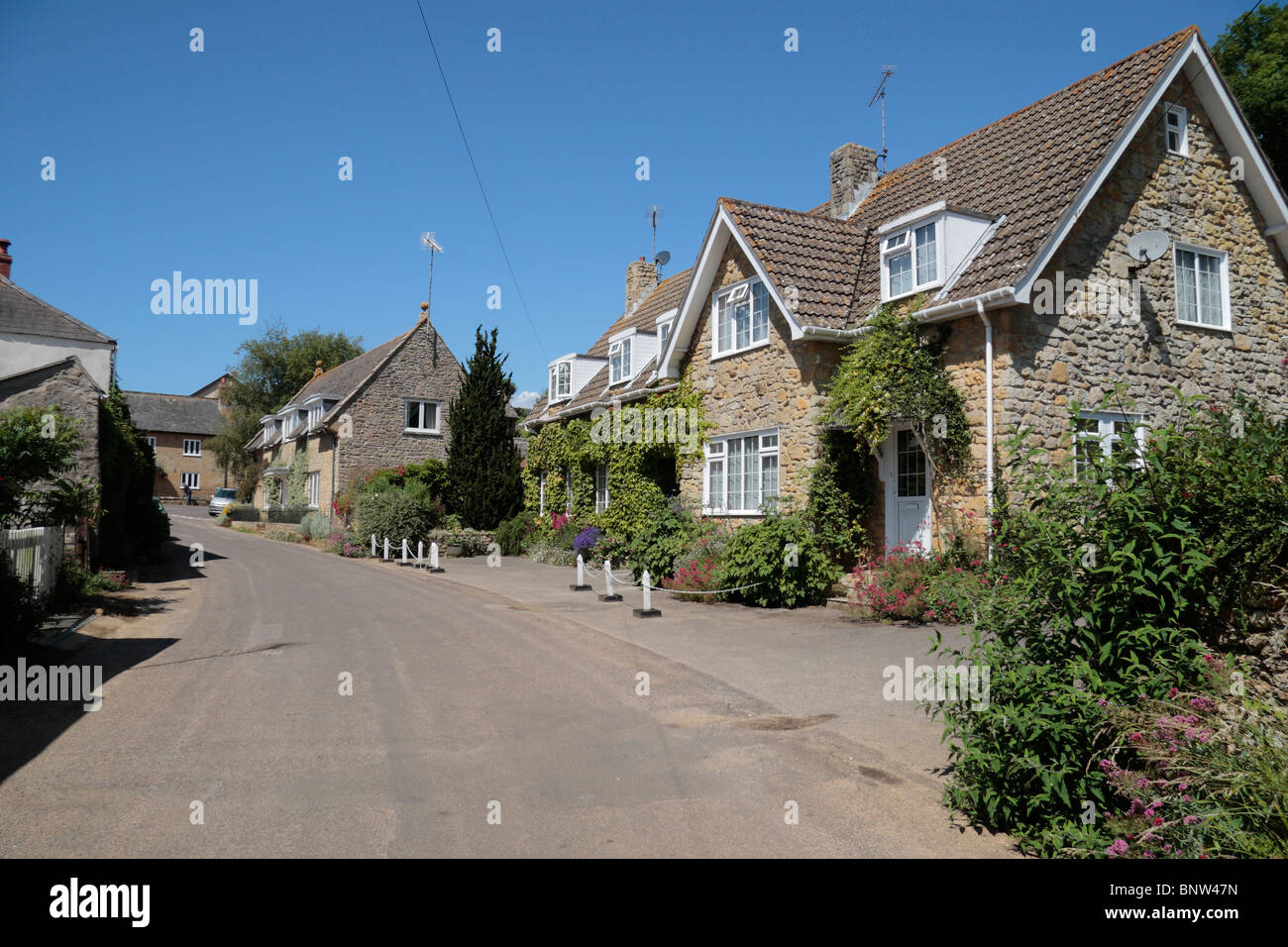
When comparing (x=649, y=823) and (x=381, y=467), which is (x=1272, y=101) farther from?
(x=381, y=467)

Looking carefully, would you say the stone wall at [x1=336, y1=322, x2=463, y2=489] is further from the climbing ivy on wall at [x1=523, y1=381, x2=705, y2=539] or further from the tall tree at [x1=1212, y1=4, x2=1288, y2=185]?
the tall tree at [x1=1212, y1=4, x2=1288, y2=185]

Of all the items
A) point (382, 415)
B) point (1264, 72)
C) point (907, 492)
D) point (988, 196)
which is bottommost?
point (907, 492)

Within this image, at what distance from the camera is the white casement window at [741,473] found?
1686 centimetres

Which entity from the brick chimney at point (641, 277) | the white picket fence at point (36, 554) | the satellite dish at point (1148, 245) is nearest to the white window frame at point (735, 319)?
the satellite dish at point (1148, 245)

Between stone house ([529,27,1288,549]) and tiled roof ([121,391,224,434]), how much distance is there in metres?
61.3

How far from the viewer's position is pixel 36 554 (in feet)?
39.7

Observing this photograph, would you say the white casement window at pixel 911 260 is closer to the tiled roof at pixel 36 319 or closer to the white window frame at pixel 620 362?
the white window frame at pixel 620 362

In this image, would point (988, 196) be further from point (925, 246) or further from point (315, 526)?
point (315, 526)

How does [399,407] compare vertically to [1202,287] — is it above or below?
above

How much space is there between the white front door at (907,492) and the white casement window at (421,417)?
2555cm

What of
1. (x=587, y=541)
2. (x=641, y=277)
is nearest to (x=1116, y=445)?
(x=587, y=541)

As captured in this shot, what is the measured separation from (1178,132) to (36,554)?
20.6 metres

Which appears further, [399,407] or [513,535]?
[399,407]
